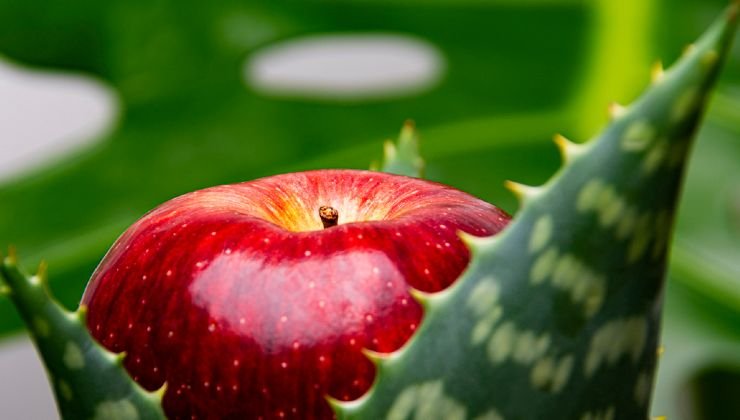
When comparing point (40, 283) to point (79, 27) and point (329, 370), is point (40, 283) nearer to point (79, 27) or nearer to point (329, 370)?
point (329, 370)

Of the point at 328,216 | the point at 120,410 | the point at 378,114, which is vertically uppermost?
the point at 378,114

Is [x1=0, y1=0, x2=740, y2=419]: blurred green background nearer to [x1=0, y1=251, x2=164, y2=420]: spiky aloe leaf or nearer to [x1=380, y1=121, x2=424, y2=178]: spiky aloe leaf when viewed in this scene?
[x1=380, y1=121, x2=424, y2=178]: spiky aloe leaf

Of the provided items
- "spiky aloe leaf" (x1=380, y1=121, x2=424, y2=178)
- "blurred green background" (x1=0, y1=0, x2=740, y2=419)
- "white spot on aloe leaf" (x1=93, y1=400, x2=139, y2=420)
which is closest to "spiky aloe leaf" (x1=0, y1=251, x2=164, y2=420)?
"white spot on aloe leaf" (x1=93, y1=400, x2=139, y2=420)

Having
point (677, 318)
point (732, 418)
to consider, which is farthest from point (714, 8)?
point (732, 418)

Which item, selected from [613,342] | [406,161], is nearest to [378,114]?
[406,161]

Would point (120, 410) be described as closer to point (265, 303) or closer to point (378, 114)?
point (265, 303)

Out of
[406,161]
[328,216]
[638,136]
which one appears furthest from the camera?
[406,161]
